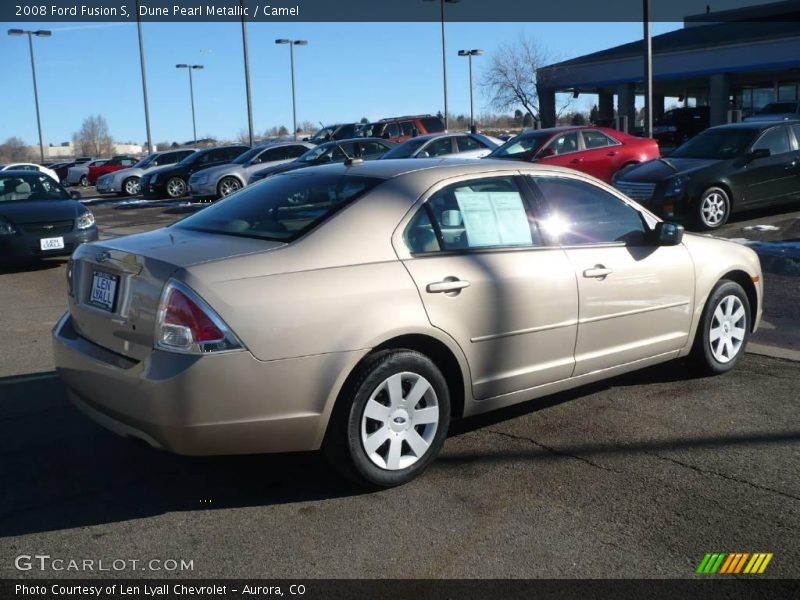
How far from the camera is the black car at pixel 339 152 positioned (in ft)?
68.5

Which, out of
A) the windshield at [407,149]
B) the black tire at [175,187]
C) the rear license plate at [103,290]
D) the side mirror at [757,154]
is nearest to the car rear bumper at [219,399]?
the rear license plate at [103,290]

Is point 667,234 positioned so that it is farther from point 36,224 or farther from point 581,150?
Result: point 581,150

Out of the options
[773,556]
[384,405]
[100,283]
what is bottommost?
[773,556]

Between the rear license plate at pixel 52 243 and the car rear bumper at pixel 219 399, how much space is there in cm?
836

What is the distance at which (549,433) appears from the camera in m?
4.92

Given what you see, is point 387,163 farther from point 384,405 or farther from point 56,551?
point 56,551

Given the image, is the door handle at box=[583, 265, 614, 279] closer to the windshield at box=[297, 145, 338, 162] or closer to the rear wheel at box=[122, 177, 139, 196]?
the windshield at box=[297, 145, 338, 162]

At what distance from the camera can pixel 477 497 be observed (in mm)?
4070

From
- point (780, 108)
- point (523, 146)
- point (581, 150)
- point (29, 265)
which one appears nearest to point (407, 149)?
point (523, 146)

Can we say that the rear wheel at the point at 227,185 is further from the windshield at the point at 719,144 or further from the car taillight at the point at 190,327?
the car taillight at the point at 190,327

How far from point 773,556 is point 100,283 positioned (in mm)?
3277

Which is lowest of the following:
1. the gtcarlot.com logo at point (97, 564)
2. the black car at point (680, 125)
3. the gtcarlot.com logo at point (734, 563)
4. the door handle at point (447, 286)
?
the gtcarlot.com logo at point (734, 563)

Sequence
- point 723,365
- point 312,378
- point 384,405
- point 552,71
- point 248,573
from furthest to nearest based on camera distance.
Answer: point 552,71
point 723,365
point 384,405
point 312,378
point 248,573

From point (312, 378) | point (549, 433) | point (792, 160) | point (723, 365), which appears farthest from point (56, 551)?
point (792, 160)
